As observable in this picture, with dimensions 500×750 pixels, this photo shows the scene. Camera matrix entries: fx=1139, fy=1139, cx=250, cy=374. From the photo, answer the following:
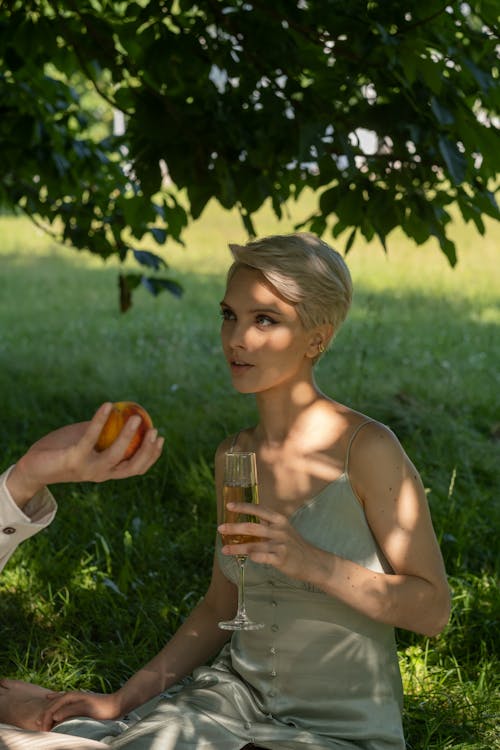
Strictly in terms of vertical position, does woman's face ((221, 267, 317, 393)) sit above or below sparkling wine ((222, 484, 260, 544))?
above

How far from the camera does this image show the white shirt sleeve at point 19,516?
6.75ft

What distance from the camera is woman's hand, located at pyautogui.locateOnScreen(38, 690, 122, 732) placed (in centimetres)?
279

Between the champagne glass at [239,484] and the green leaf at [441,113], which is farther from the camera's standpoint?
the green leaf at [441,113]

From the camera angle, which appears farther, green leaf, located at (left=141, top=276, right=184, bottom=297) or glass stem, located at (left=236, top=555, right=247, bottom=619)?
green leaf, located at (left=141, top=276, right=184, bottom=297)

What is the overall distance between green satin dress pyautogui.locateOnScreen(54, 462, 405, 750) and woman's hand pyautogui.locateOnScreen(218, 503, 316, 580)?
0.39m

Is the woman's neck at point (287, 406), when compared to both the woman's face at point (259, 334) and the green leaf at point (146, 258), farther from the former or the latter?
the green leaf at point (146, 258)

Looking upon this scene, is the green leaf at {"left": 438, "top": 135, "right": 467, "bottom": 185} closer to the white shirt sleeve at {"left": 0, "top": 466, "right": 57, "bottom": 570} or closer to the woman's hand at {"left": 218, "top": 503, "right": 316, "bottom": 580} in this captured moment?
the woman's hand at {"left": 218, "top": 503, "right": 316, "bottom": 580}

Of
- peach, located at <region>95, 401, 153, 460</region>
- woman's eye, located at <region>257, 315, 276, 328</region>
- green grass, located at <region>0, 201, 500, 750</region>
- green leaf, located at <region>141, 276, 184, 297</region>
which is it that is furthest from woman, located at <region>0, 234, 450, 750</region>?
green leaf, located at <region>141, 276, 184, 297</region>

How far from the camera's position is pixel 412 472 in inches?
104

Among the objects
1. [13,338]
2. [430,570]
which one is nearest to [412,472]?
[430,570]

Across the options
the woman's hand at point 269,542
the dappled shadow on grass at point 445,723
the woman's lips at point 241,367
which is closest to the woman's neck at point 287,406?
the woman's lips at point 241,367

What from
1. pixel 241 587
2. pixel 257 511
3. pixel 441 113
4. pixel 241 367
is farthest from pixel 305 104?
pixel 257 511

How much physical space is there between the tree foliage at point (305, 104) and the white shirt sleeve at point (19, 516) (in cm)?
177

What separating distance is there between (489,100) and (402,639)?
6.16ft
